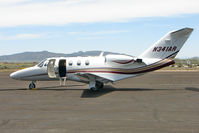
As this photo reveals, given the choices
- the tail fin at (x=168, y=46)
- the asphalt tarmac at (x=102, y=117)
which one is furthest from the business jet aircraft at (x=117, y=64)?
the asphalt tarmac at (x=102, y=117)

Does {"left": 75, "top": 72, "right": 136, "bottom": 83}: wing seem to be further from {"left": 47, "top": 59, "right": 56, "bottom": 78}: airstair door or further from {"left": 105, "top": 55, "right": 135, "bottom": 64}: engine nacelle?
{"left": 47, "top": 59, "right": 56, "bottom": 78}: airstair door

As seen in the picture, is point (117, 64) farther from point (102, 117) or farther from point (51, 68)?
point (102, 117)

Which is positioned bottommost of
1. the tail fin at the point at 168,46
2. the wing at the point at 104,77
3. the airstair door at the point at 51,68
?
the wing at the point at 104,77

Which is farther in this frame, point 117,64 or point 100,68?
point 100,68

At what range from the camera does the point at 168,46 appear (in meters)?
17.9

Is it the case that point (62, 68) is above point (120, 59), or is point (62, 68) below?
below

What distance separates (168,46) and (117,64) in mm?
3920

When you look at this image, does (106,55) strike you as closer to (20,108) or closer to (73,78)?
(73,78)

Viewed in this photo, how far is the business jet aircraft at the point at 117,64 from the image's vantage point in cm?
1773

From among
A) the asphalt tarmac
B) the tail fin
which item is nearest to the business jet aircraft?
the tail fin

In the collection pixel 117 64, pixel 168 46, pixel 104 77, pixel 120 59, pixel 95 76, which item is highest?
pixel 168 46

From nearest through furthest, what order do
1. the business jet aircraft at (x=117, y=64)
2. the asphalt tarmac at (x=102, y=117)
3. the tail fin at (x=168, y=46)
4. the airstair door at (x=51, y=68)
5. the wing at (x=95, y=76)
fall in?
the asphalt tarmac at (x=102, y=117), the wing at (x=95, y=76), the tail fin at (x=168, y=46), the business jet aircraft at (x=117, y=64), the airstair door at (x=51, y=68)

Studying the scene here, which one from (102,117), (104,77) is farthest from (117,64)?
(102,117)

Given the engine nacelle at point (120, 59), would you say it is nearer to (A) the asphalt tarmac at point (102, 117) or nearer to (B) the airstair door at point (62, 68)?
(B) the airstair door at point (62, 68)
